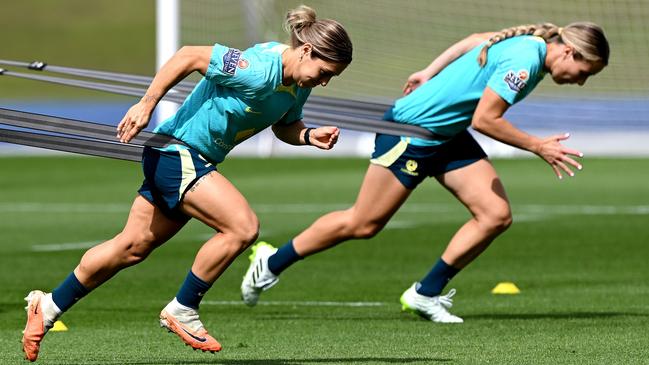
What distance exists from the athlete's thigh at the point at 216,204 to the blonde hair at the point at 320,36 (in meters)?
0.83

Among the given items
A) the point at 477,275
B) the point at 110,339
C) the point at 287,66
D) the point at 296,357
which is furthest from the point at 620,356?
the point at 477,275

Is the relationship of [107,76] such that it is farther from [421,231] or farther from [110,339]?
[421,231]

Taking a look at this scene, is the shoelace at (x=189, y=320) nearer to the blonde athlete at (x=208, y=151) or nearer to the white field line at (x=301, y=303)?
the blonde athlete at (x=208, y=151)

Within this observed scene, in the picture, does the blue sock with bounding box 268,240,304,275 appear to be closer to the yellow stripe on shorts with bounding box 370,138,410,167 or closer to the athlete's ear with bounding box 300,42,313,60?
the yellow stripe on shorts with bounding box 370,138,410,167

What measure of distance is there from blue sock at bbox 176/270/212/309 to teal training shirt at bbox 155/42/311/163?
645 millimetres

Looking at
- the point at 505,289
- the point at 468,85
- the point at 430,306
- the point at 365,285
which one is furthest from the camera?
the point at 365,285

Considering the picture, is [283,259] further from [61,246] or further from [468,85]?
[61,246]

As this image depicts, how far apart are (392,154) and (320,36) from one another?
2.67 metres

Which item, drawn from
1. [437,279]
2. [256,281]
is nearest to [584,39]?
[437,279]

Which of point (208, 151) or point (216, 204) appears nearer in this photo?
point (216, 204)

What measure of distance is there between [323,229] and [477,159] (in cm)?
119

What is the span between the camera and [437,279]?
10.4m

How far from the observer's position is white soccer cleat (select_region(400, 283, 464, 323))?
10203 millimetres

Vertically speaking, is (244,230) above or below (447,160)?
above
